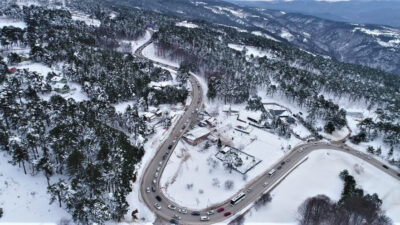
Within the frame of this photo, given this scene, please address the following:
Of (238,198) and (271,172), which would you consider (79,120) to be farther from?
(271,172)

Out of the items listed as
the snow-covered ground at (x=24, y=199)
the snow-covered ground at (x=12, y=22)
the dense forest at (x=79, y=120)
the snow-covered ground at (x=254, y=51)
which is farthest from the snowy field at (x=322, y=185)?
the snow-covered ground at (x=12, y=22)

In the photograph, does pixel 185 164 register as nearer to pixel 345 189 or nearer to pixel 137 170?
pixel 137 170

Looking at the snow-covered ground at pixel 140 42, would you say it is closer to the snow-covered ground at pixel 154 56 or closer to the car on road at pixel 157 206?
the snow-covered ground at pixel 154 56

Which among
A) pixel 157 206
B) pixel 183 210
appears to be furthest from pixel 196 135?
pixel 157 206

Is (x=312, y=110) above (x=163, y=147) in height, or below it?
above

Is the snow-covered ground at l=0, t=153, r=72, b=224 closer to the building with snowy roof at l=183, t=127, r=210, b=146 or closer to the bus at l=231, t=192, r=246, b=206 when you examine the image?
the bus at l=231, t=192, r=246, b=206

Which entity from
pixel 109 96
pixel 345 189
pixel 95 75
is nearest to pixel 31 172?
pixel 109 96
